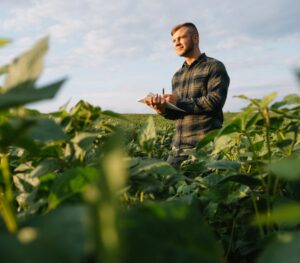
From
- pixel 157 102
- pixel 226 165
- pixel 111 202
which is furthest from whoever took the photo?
pixel 157 102

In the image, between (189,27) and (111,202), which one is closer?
(111,202)

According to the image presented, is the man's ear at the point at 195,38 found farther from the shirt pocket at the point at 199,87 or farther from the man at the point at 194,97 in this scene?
the shirt pocket at the point at 199,87

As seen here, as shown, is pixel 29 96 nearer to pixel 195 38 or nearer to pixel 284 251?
pixel 284 251

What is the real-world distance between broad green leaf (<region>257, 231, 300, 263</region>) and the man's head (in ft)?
15.3

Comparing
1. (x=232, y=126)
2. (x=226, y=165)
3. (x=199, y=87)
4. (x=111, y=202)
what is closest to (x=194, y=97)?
(x=199, y=87)

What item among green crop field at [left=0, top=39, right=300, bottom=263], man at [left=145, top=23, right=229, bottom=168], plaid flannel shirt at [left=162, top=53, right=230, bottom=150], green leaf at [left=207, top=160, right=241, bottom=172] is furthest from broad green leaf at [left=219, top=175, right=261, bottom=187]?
plaid flannel shirt at [left=162, top=53, right=230, bottom=150]

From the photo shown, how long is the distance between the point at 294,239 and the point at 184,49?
474cm

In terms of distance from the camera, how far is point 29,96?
18.8 inches

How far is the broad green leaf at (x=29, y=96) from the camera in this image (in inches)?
18.4

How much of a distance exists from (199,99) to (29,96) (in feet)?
13.0

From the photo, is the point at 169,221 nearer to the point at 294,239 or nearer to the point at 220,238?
the point at 294,239

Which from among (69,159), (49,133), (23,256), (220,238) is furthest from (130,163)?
A: (23,256)

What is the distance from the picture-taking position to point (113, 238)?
0.30m

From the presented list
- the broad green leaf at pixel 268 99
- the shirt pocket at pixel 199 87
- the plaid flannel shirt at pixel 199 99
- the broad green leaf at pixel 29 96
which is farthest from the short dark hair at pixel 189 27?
the broad green leaf at pixel 29 96
